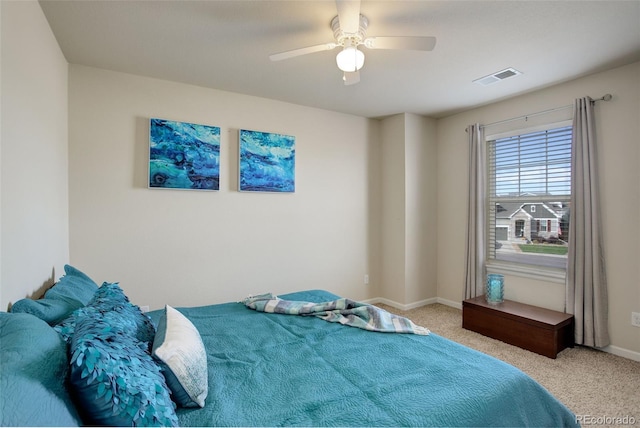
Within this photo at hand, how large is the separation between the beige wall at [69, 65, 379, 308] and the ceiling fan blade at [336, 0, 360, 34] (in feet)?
6.23

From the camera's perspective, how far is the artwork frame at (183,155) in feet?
9.87

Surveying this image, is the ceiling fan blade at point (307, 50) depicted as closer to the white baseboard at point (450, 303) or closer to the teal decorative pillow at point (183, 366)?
the teal decorative pillow at point (183, 366)

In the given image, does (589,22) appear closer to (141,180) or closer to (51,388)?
(51,388)

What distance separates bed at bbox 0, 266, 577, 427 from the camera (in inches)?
34.0

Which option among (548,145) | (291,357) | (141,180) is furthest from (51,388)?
(548,145)

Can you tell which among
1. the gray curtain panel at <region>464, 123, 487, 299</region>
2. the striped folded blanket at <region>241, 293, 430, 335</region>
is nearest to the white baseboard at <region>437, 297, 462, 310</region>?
the gray curtain panel at <region>464, 123, 487, 299</region>

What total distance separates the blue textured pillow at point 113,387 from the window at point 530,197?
372 cm

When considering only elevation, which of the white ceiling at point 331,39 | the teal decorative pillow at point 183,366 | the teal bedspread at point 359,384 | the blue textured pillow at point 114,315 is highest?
the white ceiling at point 331,39

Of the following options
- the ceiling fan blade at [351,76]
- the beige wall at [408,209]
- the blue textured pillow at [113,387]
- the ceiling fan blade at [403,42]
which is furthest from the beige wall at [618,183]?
the blue textured pillow at [113,387]

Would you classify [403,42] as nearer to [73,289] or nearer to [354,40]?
[354,40]

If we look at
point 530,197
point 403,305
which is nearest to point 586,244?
point 530,197

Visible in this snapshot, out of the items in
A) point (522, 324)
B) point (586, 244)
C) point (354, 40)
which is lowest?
point (522, 324)

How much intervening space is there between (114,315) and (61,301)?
45cm

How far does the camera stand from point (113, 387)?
2.87 ft
